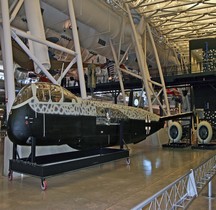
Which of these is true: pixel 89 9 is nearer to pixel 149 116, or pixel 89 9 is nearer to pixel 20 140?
pixel 149 116

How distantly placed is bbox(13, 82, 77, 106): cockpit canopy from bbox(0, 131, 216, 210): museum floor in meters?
2.25

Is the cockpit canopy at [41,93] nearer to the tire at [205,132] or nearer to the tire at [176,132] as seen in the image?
the tire at [176,132]

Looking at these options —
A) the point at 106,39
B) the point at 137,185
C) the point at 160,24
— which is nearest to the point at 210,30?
the point at 160,24

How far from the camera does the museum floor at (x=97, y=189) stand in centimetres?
523

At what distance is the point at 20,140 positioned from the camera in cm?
700

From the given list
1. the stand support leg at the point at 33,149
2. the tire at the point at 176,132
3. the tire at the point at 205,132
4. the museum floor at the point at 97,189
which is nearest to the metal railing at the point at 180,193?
the museum floor at the point at 97,189

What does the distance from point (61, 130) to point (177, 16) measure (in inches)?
→ 773

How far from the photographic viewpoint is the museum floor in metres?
5.23

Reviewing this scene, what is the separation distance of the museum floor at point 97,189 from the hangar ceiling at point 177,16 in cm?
1229

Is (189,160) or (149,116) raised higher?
(149,116)

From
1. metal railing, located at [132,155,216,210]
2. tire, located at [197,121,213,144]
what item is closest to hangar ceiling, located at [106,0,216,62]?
tire, located at [197,121,213,144]

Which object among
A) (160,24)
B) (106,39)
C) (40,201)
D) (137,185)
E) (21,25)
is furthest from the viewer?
(160,24)

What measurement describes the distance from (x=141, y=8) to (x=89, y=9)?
739cm

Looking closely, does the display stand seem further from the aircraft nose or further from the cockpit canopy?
the cockpit canopy
